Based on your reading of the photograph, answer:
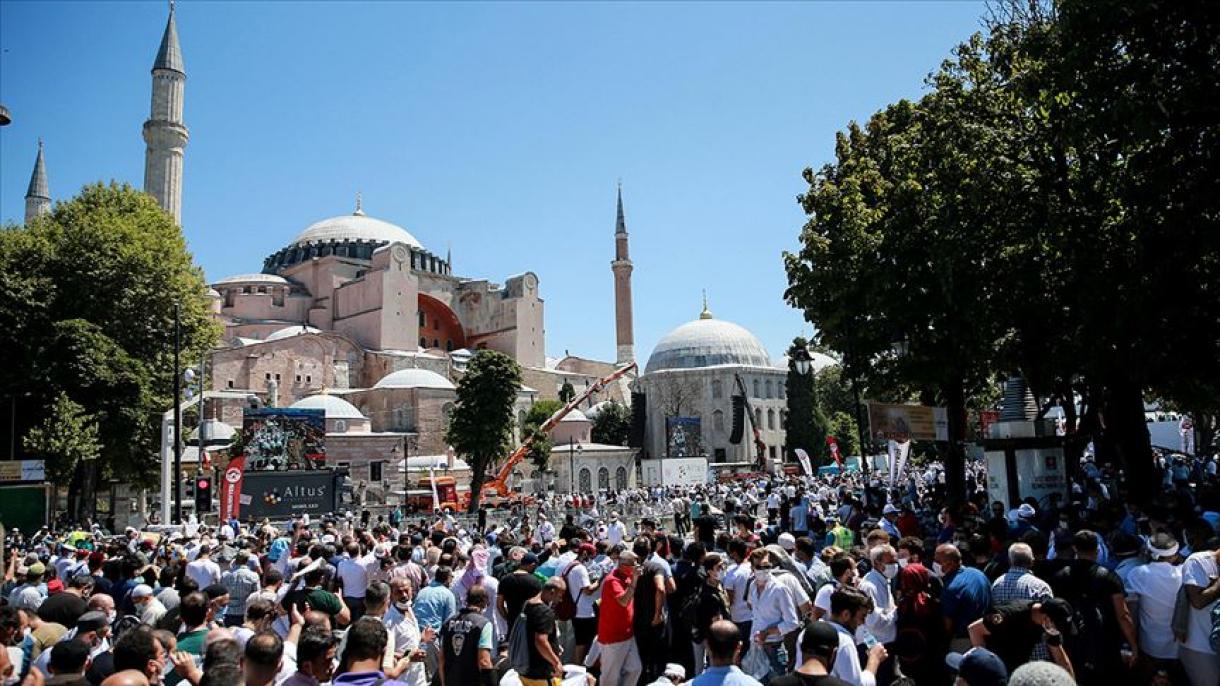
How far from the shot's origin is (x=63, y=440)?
24875 millimetres

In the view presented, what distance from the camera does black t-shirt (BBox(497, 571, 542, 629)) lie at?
5859 mm

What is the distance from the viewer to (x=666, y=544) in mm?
8172

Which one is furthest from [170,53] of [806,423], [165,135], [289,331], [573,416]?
[806,423]

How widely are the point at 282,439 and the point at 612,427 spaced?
3226 cm

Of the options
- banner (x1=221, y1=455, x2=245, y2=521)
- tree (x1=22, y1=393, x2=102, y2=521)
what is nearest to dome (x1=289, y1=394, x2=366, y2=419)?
tree (x1=22, y1=393, x2=102, y2=521)

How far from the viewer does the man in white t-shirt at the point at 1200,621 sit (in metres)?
5.21

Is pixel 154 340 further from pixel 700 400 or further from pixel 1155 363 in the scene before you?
pixel 700 400

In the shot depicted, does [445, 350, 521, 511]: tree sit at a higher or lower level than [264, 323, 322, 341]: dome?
lower

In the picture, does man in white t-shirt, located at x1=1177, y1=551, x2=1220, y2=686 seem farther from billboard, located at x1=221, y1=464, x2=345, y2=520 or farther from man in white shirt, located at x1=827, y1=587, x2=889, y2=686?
billboard, located at x1=221, y1=464, x2=345, y2=520

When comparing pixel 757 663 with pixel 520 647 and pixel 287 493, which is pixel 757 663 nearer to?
pixel 520 647

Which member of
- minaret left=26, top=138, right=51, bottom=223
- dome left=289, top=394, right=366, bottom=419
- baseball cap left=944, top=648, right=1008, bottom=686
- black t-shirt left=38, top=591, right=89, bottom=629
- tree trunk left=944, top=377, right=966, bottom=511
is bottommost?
black t-shirt left=38, top=591, right=89, bottom=629

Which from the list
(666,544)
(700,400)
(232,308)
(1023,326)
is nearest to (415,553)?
(666,544)

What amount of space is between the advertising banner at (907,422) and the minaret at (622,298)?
51.7 metres

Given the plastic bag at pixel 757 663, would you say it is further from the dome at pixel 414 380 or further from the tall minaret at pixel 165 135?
the dome at pixel 414 380
